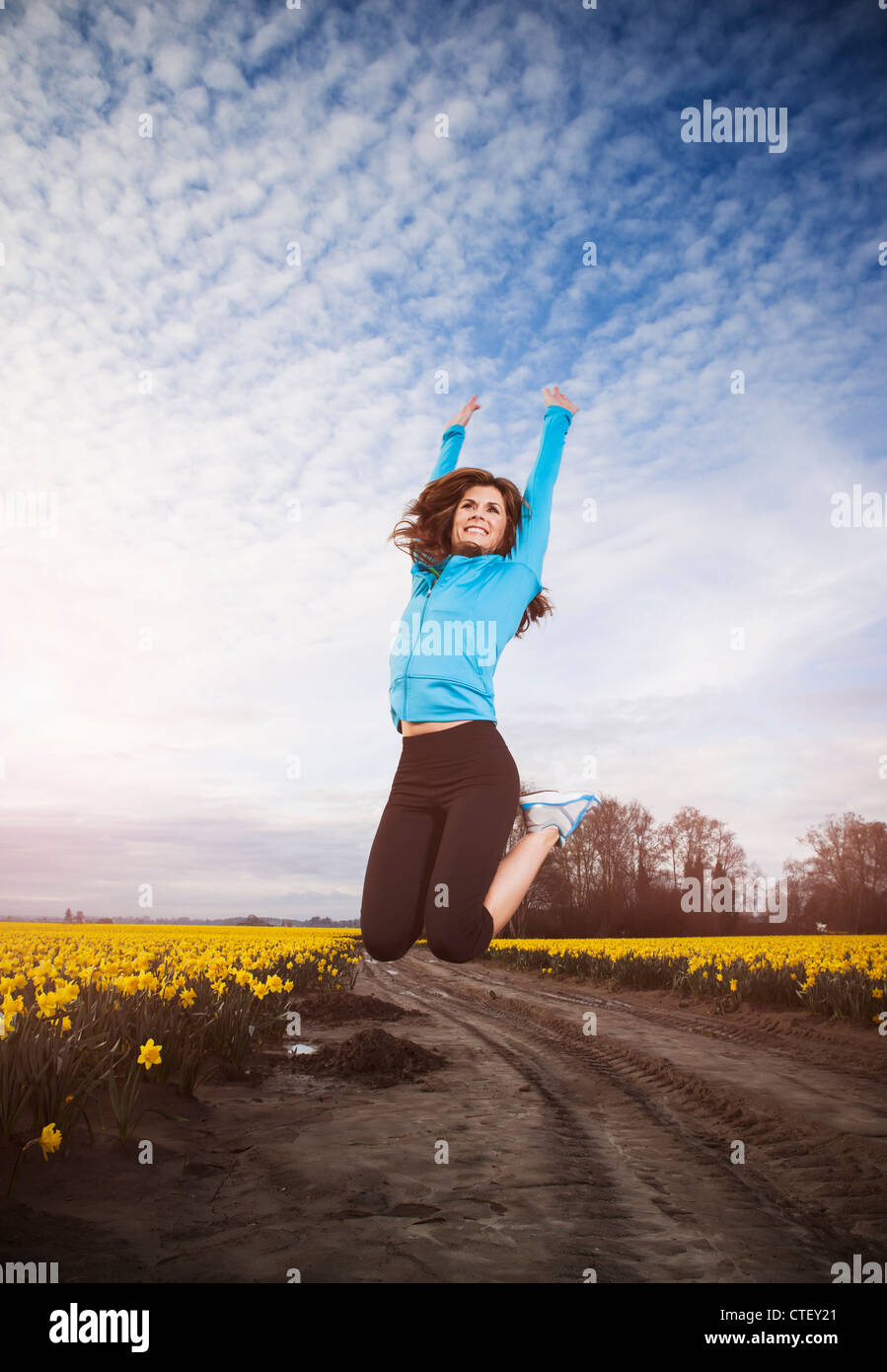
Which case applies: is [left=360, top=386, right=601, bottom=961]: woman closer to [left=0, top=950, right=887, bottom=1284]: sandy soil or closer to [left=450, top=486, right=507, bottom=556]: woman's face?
[left=450, top=486, right=507, bottom=556]: woman's face

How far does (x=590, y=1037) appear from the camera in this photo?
9.40 m

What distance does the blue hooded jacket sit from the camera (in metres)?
2.63

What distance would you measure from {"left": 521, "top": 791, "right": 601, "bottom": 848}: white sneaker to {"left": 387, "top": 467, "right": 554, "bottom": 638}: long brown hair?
679 mm

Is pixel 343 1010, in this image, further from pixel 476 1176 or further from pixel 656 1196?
pixel 656 1196

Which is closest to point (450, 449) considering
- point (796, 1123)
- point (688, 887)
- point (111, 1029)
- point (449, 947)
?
point (449, 947)

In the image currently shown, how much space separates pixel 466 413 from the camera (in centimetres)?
334

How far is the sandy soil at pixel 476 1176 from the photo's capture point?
2969mm

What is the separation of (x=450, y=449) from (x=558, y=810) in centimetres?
171

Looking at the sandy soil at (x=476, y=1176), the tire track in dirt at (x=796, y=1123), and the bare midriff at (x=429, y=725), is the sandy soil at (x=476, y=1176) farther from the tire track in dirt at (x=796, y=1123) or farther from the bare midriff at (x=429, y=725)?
the bare midriff at (x=429, y=725)

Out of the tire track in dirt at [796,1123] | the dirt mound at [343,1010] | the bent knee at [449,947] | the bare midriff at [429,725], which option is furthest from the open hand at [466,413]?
the dirt mound at [343,1010]

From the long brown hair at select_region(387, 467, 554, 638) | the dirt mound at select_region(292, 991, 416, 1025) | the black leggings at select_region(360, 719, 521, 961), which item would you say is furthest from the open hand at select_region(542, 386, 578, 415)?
the dirt mound at select_region(292, 991, 416, 1025)

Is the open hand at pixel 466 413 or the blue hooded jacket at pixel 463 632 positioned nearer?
the blue hooded jacket at pixel 463 632

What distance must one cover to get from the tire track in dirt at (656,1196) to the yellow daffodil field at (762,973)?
4.96 metres
